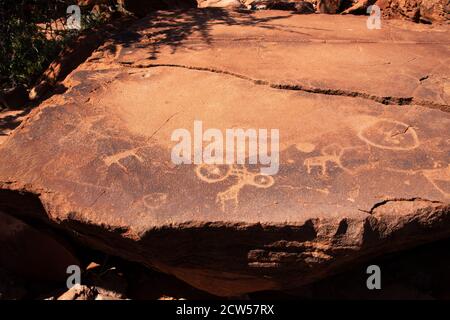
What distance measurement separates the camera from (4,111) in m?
3.36

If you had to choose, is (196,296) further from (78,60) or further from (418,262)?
(78,60)

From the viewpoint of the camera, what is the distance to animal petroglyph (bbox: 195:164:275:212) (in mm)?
1632

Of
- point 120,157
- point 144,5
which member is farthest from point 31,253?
point 144,5

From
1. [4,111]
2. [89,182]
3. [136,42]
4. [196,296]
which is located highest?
[136,42]

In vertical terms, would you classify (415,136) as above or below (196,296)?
above

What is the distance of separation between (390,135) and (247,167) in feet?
1.98

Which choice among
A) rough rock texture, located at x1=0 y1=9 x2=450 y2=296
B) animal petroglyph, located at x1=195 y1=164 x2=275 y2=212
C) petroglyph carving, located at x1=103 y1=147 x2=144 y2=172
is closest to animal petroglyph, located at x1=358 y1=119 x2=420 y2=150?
rough rock texture, located at x1=0 y1=9 x2=450 y2=296

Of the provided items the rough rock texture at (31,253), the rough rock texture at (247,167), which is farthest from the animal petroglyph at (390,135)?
the rough rock texture at (31,253)

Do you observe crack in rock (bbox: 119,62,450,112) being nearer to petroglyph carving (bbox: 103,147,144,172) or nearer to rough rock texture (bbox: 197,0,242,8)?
petroglyph carving (bbox: 103,147,144,172)

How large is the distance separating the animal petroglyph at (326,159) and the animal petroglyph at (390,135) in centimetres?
14

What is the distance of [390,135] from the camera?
1896 mm

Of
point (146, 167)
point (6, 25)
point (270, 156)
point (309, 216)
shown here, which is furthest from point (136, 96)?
point (6, 25)

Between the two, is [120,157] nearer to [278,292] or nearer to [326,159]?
[326,159]
